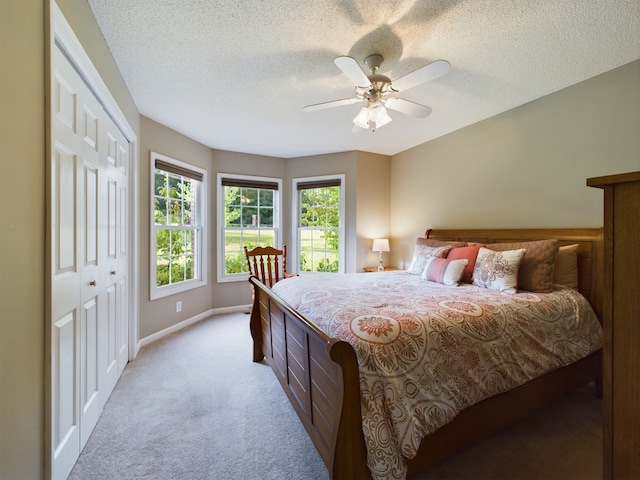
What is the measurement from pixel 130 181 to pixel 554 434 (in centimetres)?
389

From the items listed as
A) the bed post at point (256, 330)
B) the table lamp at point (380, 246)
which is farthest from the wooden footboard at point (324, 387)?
the table lamp at point (380, 246)

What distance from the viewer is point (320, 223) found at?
4648mm

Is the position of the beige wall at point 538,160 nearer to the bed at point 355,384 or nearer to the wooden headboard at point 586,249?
the wooden headboard at point 586,249

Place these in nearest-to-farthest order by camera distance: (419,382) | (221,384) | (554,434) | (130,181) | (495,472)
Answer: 1. (419,382)
2. (495,472)
3. (554,434)
4. (221,384)
5. (130,181)

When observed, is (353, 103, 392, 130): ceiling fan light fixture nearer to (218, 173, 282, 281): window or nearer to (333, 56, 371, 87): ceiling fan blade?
(333, 56, 371, 87): ceiling fan blade

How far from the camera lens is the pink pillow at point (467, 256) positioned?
2.54 m

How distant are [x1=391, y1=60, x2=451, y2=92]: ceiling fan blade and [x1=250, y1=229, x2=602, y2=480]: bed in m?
1.46

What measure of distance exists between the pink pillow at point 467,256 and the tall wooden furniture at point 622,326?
1.97 meters

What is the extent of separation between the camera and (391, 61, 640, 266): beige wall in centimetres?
220

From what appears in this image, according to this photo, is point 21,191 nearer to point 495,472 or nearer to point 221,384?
point 221,384

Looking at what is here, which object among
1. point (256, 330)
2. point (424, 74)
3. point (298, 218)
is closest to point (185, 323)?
point (256, 330)

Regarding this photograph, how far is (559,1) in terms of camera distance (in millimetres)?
1567

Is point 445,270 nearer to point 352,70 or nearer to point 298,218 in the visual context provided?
point 352,70

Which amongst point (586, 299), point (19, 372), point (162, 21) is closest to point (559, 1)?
point (586, 299)
